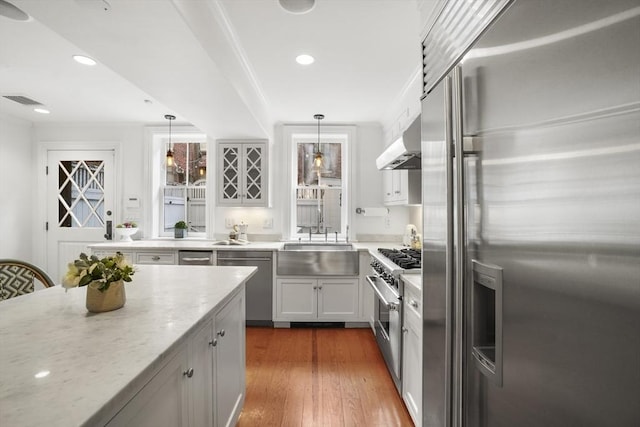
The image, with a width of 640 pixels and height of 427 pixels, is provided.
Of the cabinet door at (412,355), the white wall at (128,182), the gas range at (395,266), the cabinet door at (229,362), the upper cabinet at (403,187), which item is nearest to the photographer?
the cabinet door at (229,362)

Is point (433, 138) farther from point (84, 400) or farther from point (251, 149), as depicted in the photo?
point (251, 149)

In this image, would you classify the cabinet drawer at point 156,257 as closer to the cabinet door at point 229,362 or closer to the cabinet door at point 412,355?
the cabinet door at point 229,362

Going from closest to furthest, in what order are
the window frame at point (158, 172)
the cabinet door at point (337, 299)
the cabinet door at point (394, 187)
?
the cabinet door at point (394, 187)
the cabinet door at point (337, 299)
the window frame at point (158, 172)

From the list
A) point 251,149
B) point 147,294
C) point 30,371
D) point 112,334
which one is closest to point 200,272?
point 147,294

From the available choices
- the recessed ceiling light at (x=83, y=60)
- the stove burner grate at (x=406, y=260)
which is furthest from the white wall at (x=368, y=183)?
the recessed ceiling light at (x=83, y=60)

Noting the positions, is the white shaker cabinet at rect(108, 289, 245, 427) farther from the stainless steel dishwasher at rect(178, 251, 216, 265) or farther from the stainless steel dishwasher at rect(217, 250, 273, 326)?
the stainless steel dishwasher at rect(178, 251, 216, 265)

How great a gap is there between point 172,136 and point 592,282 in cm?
483

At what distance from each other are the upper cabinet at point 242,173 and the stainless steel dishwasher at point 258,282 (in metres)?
0.74

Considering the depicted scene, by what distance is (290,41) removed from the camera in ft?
7.35

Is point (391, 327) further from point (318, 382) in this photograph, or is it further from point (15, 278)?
point (15, 278)

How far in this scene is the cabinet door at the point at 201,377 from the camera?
123 cm

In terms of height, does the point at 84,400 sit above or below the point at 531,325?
below

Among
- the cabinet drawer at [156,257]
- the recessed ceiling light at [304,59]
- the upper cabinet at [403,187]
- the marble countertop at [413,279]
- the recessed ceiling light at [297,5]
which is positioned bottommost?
the cabinet drawer at [156,257]

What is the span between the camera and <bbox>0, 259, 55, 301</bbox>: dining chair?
199 cm
